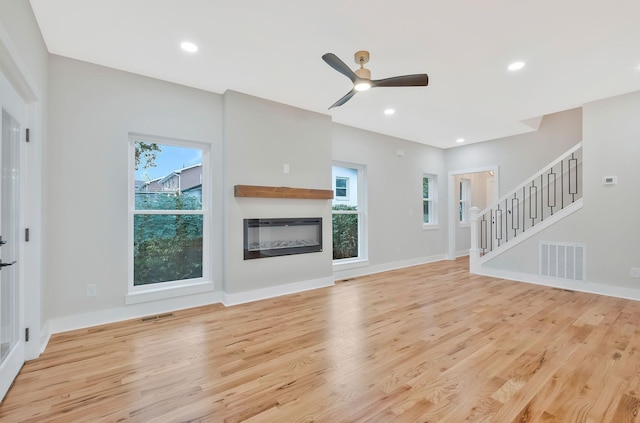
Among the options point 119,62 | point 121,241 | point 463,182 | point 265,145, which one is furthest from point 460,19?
point 463,182

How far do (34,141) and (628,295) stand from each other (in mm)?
6975

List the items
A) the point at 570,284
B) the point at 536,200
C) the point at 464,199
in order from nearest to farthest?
1. the point at 570,284
2. the point at 536,200
3. the point at 464,199

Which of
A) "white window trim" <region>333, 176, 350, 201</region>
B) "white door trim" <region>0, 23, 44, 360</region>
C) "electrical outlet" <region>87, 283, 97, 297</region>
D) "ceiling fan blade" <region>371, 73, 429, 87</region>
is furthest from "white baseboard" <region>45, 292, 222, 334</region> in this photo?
"ceiling fan blade" <region>371, 73, 429, 87</region>

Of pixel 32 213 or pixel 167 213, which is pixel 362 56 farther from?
pixel 32 213

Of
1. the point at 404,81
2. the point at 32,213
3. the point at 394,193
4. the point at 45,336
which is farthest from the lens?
the point at 394,193

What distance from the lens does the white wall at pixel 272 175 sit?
394 centimetres

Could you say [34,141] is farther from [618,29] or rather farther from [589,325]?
[589,325]

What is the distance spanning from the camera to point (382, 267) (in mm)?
5996

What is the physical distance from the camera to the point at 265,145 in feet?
13.9

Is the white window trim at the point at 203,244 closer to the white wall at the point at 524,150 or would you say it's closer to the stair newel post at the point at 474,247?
the stair newel post at the point at 474,247

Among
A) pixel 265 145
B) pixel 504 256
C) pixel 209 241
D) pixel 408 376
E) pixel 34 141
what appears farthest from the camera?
pixel 504 256

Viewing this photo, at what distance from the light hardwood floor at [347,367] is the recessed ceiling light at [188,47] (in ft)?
9.24

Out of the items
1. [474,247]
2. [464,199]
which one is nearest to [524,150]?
[464,199]

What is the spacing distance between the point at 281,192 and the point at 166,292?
1.92 metres
